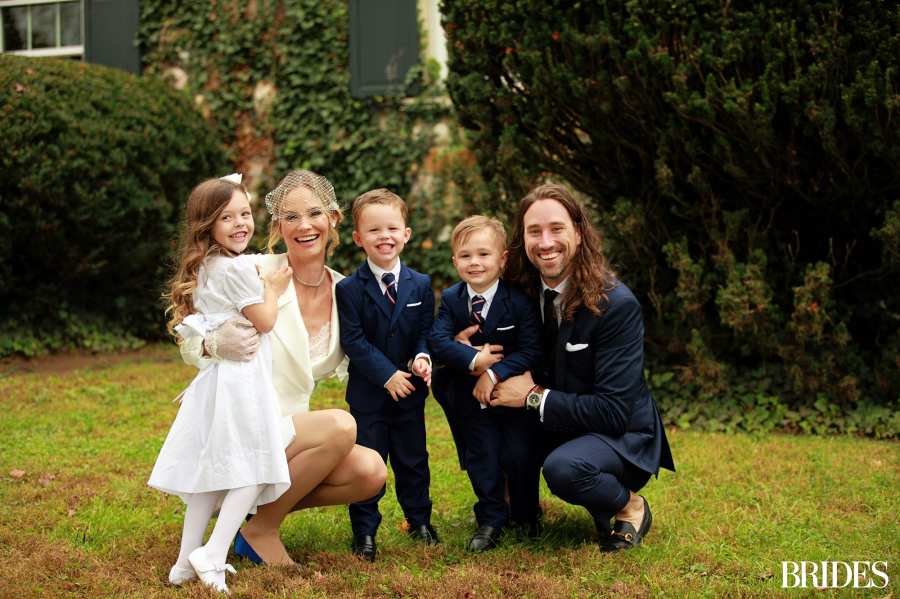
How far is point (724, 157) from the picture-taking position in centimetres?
520

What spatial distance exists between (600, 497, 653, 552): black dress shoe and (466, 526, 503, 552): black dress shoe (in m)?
0.40

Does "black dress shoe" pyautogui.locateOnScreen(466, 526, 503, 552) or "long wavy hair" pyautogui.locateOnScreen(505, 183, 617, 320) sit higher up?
"long wavy hair" pyautogui.locateOnScreen(505, 183, 617, 320)

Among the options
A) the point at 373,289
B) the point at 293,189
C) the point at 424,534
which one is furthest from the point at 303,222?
the point at 424,534

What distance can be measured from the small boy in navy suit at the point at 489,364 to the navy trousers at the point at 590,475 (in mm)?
195

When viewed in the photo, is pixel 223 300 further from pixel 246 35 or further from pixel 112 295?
pixel 246 35

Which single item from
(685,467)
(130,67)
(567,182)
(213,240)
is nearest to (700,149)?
(567,182)

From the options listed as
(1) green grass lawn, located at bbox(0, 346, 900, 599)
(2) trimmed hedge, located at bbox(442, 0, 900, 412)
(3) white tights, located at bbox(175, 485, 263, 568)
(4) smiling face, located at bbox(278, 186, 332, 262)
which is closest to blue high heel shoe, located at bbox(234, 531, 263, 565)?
(1) green grass lawn, located at bbox(0, 346, 900, 599)

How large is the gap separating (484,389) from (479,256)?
509 mm

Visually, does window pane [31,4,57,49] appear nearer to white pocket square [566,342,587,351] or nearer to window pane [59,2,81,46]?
window pane [59,2,81,46]

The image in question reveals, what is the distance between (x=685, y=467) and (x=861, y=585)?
1585 millimetres

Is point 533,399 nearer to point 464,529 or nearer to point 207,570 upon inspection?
point 464,529

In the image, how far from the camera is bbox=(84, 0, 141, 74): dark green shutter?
8953 mm

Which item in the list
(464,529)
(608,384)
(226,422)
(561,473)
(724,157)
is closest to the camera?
(226,422)

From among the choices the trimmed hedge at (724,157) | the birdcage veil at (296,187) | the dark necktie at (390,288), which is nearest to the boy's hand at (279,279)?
the birdcage veil at (296,187)
